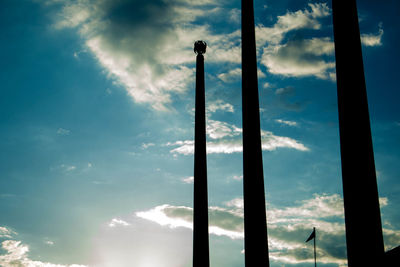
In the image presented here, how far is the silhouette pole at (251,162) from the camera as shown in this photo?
44.1 meters

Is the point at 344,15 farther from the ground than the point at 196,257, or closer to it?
farther from the ground

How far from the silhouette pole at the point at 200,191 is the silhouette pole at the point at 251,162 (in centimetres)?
1653

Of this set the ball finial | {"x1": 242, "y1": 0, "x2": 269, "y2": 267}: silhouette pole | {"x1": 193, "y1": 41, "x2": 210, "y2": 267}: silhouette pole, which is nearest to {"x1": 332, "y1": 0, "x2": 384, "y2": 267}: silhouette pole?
{"x1": 242, "y1": 0, "x2": 269, "y2": 267}: silhouette pole

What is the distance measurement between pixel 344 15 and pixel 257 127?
19.8 meters

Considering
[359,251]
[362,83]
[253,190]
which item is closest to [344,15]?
[362,83]

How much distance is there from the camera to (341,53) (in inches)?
1244

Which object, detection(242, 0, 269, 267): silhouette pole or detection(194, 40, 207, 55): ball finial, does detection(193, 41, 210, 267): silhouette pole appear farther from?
detection(242, 0, 269, 267): silhouette pole

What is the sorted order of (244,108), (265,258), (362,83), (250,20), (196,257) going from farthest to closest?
(196,257), (250,20), (244,108), (265,258), (362,83)

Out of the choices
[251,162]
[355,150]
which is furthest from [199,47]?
[355,150]

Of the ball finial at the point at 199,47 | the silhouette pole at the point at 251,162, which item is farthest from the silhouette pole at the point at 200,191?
the silhouette pole at the point at 251,162

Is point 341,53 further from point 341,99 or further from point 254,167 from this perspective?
point 254,167

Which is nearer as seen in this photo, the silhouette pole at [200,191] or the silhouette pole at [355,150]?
the silhouette pole at [355,150]

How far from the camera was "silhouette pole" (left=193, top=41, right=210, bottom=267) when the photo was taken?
198ft

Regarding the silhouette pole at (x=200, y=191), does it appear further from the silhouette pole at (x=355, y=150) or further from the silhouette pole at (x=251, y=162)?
the silhouette pole at (x=355, y=150)
